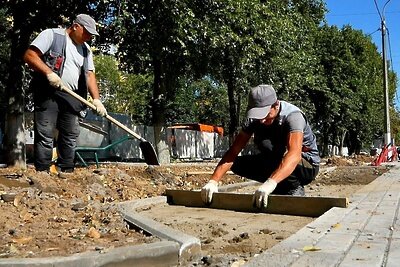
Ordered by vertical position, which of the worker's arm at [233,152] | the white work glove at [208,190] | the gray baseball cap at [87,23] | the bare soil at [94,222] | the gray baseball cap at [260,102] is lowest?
the bare soil at [94,222]

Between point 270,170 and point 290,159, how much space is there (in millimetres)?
1267

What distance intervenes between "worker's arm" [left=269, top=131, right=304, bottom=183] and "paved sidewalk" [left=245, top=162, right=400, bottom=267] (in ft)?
1.61

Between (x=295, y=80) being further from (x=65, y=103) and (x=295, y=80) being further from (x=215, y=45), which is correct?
(x=65, y=103)

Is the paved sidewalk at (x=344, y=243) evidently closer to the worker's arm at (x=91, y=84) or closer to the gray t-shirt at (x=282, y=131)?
the gray t-shirt at (x=282, y=131)

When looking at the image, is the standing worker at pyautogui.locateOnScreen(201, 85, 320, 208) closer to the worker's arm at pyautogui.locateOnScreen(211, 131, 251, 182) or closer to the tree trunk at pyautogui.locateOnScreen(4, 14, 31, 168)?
the worker's arm at pyautogui.locateOnScreen(211, 131, 251, 182)

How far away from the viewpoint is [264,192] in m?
4.30

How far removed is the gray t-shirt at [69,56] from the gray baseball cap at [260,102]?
262 centimetres

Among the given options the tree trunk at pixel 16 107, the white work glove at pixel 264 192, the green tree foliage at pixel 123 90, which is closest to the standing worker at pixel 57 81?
the white work glove at pixel 264 192

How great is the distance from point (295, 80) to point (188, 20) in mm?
11247

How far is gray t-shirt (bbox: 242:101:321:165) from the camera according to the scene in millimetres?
4645

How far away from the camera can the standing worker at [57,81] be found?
579 centimetres

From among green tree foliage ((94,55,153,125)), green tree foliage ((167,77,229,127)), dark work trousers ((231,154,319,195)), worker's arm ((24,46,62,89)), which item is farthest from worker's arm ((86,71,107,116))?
green tree foliage ((167,77,229,127))

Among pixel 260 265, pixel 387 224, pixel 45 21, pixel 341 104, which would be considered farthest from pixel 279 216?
pixel 341 104

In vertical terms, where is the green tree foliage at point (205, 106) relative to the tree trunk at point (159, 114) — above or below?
above
